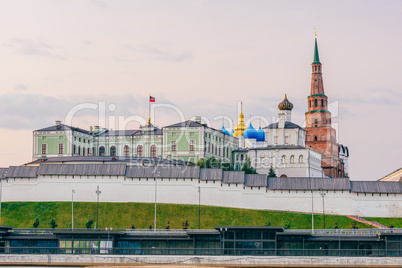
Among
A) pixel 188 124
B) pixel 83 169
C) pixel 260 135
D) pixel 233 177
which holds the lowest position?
pixel 233 177

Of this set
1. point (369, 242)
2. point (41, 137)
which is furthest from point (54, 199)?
point (369, 242)

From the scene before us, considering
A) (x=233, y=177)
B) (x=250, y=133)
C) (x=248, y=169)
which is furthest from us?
(x=250, y=133)

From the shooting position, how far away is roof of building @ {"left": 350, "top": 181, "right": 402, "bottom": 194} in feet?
325

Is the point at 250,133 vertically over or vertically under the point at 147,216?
over

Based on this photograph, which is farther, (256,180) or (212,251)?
(256,180)

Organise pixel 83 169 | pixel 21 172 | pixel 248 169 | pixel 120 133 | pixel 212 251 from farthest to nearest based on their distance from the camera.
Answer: pixel 120 133 < pixel 248 169 < pixel 21 172 < pixel 83 169 < pixel 212 251

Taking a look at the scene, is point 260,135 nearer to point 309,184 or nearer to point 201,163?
point 201,163

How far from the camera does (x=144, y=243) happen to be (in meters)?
75.2

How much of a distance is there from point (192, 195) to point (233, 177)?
227 inches

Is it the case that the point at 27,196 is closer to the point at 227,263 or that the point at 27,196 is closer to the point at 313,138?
the point at 227,263

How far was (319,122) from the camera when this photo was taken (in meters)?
153

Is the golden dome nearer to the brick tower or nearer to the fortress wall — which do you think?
the brick tower

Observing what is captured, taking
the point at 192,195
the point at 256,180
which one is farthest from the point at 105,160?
the point at 256,180

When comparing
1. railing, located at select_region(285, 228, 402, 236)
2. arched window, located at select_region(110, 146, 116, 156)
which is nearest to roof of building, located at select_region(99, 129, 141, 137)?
arched window, located at select_region(110, 146, 116, 156)
